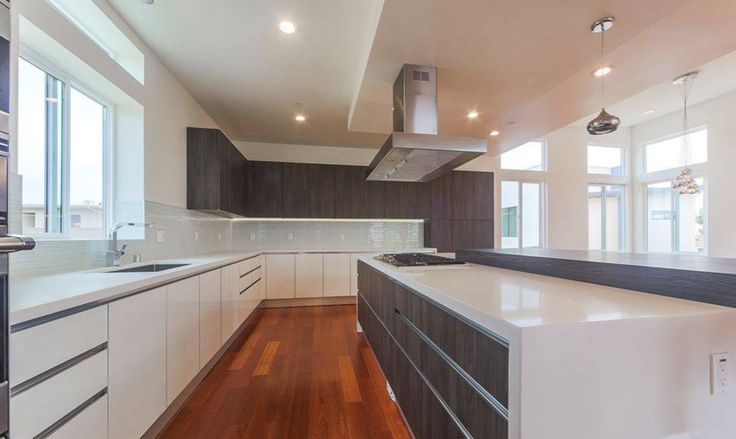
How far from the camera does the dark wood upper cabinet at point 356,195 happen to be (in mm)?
4793

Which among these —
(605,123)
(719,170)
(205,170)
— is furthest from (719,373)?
(719,170)

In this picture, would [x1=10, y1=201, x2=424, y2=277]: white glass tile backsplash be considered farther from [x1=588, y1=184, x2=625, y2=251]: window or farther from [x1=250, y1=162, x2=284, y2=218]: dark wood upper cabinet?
[x1=588, y1=184, x2=625, y2=251]: window

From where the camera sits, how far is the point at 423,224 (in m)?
5.36

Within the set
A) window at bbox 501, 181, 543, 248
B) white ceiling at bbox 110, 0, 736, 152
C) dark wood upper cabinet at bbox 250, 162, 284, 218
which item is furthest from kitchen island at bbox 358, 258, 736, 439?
window at bbox 501, 181, 543, 248

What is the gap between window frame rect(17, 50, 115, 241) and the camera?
1772mm

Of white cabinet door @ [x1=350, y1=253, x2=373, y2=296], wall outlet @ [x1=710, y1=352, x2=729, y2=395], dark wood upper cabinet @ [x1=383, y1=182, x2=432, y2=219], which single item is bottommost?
white cabinet door @ [x1=350, y1=253, x2=373, y2=296]

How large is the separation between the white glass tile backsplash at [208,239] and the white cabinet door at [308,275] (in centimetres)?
65

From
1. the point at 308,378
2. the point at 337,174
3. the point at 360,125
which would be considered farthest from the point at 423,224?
the point at 308,378

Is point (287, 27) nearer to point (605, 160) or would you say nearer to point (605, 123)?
point (605, 123)

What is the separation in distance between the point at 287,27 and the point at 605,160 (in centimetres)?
737

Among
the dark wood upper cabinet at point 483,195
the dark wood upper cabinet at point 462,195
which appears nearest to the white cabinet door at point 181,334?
the dark wood upper cabinet at point 462,195

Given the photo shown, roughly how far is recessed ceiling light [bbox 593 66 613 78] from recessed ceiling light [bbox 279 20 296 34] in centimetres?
262

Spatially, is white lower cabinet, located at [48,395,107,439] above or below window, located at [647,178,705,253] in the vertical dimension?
below

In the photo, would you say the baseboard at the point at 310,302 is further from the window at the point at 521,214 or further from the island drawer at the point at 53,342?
the window at the point at 521,214
